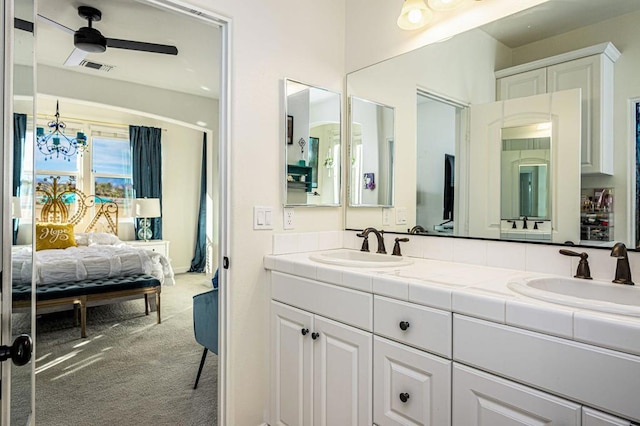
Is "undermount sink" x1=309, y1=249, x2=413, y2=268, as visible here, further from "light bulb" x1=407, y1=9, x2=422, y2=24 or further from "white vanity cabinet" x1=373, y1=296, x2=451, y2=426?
"light bulb" x1=407, y1=9, x2=422, y2=24

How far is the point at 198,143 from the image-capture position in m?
6.68

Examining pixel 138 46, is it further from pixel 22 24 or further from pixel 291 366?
pixel 291 366

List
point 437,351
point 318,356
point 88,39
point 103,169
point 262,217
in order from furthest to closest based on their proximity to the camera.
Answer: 1. point 103,169
2. point 88,39
3. point 262,217
4. point 318,356
5. point 437,351

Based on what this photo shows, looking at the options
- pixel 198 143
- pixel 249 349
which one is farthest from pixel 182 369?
pixel 198 143

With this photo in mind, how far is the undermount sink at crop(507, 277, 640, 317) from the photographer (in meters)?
0.96

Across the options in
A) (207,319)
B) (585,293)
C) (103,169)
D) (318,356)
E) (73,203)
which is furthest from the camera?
(103,169)

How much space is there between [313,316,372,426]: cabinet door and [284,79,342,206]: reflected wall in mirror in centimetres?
78

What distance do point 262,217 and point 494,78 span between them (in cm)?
129

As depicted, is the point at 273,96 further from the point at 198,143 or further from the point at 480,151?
the point at 198,143

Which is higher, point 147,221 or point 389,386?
point 147,221

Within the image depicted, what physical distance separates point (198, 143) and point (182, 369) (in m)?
4.78

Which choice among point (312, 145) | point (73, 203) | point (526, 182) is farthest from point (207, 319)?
point (73, 203)

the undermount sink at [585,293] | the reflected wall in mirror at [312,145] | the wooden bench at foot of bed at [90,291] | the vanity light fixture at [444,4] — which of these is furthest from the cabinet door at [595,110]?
the wooden bench at foot of bed at [90,291]

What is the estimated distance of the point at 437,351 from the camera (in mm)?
1195
